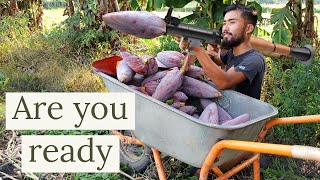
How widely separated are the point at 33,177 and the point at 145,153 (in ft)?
2.81

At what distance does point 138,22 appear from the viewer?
233 cm

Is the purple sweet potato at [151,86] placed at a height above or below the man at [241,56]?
below

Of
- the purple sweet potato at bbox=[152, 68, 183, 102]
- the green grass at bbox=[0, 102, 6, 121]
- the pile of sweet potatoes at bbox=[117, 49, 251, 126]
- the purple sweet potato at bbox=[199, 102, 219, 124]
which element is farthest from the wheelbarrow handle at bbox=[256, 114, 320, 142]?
the green grass at bbox=[0, 102, 6, 121]

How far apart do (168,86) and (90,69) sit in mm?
3290

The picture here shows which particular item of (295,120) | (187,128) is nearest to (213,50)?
(295,120)

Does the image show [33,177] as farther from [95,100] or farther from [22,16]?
[22,16]

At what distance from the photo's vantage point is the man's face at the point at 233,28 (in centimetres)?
287

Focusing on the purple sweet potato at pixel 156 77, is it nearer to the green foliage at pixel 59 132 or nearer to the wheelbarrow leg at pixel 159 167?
the wheelbarrow leg at pixel 159 167

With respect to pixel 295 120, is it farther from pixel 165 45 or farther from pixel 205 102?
pixel 165 45

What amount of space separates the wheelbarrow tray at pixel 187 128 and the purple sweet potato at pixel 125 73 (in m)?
0.06

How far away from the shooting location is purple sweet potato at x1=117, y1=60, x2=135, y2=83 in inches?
104

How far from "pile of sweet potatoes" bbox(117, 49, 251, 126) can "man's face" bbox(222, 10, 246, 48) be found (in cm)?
29

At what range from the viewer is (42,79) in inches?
217

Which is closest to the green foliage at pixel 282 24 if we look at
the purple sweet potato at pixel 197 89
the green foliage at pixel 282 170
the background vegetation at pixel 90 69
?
the background vegetation at pixel 90 69
